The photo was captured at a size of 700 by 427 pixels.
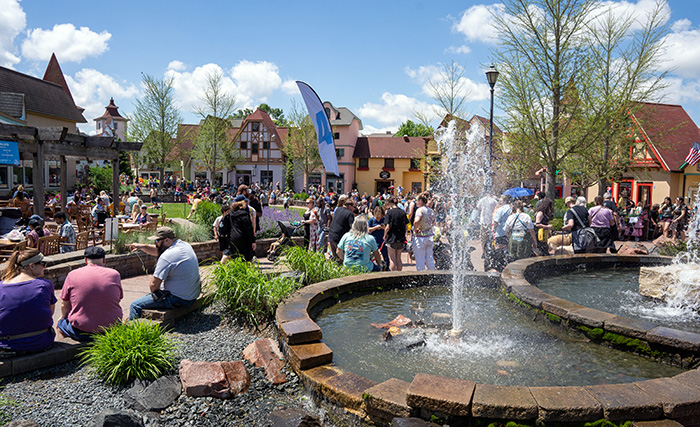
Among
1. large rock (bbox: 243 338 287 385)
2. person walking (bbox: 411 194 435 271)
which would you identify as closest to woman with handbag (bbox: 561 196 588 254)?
person walking (bbox: 411 194 435 271)

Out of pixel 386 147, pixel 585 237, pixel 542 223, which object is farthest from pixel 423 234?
pixel 386 147

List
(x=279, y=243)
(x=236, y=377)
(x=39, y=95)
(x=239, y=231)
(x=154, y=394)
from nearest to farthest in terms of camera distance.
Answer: (x=154, y=394) → (x=236, y=377) → (x=239, y=231) → (x=279, y=243) → (x=39, y=95)

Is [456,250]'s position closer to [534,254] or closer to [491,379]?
[534,254]

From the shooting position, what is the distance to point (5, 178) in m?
25.6

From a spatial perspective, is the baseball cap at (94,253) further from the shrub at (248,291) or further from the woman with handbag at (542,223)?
the woman with handbag at (542,223)

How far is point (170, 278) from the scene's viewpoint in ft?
19.6

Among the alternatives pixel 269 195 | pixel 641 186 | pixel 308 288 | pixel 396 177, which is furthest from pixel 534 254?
pixel 396 177

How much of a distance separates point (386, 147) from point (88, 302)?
50.0m

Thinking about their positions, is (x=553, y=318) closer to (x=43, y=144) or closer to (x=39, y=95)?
(x=43, y=144)

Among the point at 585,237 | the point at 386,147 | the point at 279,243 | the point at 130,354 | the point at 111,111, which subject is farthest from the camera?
the point at 111,111

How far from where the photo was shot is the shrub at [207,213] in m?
13.5

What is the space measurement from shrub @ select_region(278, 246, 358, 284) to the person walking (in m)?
2.16

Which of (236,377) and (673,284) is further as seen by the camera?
(673,284)

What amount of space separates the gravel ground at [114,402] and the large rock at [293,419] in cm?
18
